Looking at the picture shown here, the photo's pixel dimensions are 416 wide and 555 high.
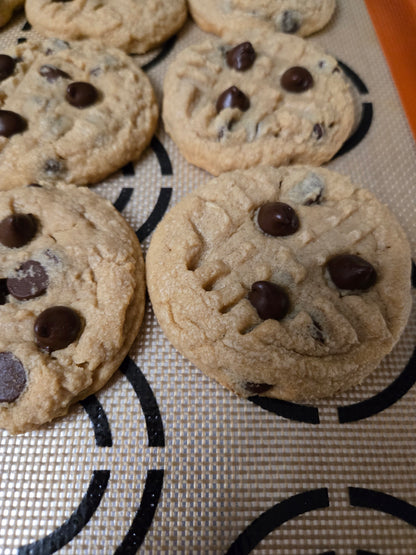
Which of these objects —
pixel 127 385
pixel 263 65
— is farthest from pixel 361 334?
pixel 263 65

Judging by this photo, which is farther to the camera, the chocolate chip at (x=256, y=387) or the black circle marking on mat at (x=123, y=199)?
the black circle marking on mat at (x=123, y=199)

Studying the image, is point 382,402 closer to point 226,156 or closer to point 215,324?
point 215,324

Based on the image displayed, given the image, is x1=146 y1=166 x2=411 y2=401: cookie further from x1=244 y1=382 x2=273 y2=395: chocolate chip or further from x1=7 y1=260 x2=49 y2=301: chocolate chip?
x1=7 y1=260 x2=49 y2=301: chocolate chip

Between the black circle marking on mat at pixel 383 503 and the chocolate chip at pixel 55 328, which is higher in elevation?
the black circle marking on mat at pixel 383 503

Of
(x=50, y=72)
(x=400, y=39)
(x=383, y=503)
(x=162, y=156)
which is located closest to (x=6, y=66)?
(x=50, y=72)

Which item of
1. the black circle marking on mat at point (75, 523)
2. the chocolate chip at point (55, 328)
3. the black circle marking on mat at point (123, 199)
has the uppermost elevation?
the black circle marking on mat at point (123, 199)

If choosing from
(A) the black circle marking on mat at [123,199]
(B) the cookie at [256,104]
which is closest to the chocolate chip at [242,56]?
(B) the cookie at [256,104]

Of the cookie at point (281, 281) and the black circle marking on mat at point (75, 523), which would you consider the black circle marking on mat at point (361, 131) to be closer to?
the cookie at point (281, 281)
